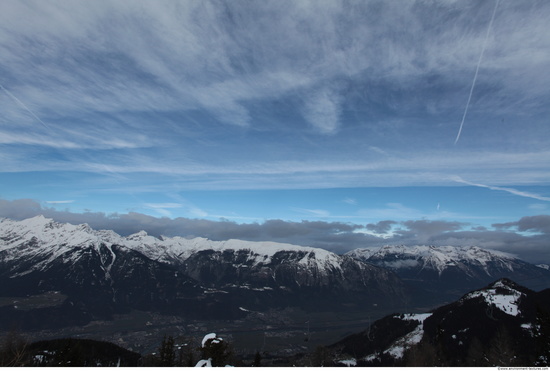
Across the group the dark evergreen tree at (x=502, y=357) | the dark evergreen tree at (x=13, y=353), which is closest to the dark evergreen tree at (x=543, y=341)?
the dark evergreen tree at (x=502, y=357)

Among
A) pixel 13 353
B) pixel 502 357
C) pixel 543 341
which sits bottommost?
pixel 502 357

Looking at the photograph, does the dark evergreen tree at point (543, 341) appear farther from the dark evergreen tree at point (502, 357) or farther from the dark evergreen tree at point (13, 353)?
the dark evergreen tree at point (13, 353)

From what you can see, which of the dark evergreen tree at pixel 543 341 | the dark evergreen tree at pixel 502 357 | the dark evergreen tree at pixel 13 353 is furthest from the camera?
the dark evergreen tree at pixel 502 357

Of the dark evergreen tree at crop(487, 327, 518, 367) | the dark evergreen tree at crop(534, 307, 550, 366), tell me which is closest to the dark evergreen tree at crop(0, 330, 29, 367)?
the dark evergreen tree at crop(534, 307, 550, 366)

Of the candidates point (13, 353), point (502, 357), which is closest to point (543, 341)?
point (502, 357)

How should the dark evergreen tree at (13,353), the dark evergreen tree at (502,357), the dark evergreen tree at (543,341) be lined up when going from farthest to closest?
the dark evergreen tree at (502,357)
the dark evergreen tree at (543,341)
the dark evergreen tree at (13,353)

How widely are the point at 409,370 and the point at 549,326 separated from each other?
219ft

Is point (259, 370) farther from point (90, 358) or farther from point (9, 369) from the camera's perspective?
point (90, 358)

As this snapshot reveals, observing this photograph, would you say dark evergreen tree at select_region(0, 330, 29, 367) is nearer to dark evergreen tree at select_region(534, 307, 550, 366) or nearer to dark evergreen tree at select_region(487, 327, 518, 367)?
dark evergreen tree at select_region(534, 307, 550, 366)

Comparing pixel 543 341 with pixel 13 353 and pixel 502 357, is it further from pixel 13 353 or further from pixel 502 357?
pixel 13 353

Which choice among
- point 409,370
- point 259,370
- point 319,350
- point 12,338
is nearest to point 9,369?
point 259,370

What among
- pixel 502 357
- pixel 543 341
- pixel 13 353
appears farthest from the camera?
pixel 502 357

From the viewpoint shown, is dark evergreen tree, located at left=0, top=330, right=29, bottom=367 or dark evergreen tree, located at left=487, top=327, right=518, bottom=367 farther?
dark evergreen tree, located at left=487, top=327, right=518, bottom=367

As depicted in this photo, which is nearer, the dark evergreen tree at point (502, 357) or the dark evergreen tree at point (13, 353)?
the dark evergreen tree at point (13, 353)
